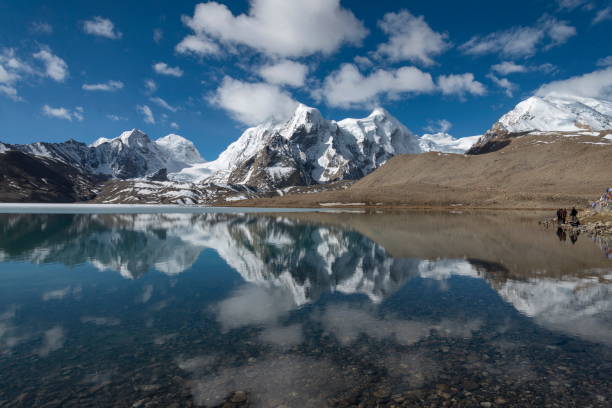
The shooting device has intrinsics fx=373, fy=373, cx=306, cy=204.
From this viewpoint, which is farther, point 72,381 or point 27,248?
point 27,248

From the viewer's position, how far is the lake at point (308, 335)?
1030 cm

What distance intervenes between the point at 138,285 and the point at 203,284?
13.2 feet

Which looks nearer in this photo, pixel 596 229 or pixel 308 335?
pixel 308 335

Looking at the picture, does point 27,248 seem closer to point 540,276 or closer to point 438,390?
point 438,390

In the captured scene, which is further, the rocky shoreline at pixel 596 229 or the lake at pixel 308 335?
the rocky shoreline at pixel 596 229

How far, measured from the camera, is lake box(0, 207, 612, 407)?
1030 cm

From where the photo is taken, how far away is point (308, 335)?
47.7 feet

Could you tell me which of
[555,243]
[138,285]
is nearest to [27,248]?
[138,285]

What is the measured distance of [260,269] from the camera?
97.1ft

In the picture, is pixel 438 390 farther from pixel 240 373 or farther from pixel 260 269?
pixel 260 269

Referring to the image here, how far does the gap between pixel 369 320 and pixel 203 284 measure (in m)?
12.2

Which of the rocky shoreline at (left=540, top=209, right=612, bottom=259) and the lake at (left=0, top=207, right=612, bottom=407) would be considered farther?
the rocky shoreline at (left=540, top=209, right=612, bottom=259)

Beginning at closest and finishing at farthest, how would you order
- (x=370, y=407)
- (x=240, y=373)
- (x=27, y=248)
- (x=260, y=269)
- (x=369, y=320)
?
1. (x=370, y=407)
2. (x=240, y=373)
3. (x=369, y=320)
4. (x=260, y=269)
5. (x=27, y=248)

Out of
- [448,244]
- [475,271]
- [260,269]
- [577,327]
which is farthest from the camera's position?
[448,244]
